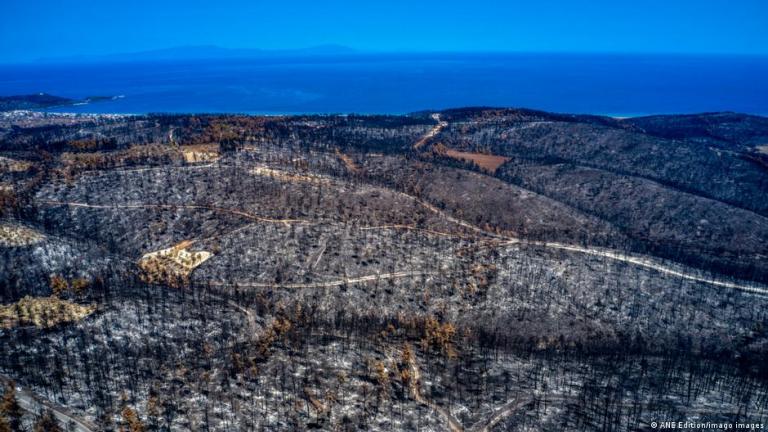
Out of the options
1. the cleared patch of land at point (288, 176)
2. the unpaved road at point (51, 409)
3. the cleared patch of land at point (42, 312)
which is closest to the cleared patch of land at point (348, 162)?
the cleared patch of land at point (288, 176)

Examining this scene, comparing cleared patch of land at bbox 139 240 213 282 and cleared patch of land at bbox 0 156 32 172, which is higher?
cleared patch of land at bbox 0 156 32 172

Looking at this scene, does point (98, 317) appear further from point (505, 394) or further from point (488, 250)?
point (488, 250)

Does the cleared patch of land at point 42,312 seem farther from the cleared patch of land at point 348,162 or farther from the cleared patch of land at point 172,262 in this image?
the cleared patch of land at point 348,162

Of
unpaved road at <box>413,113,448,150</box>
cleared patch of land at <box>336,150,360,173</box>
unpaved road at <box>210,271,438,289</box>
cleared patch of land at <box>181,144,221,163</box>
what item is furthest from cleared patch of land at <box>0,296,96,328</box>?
unpaved road at <box>413,113,448,150</box>

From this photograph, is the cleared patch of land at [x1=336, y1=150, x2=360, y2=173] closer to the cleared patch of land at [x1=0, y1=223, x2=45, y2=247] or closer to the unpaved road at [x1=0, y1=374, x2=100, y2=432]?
the cleared patch of land at [x1=0, y1=223, x2=45, y2=247]

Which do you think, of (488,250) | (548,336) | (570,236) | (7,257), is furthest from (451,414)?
(7,257)

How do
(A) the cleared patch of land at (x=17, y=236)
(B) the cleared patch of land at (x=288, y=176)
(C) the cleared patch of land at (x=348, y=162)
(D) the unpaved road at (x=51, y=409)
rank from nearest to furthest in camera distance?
(D) the unpaved road at (x=51, y=409) < (A) the cleared patch of land at (x=17, y=236) < (B) the cleared patch of land at (x=288, y=176) < (C) the cleared patch of land at (x=348, y=162)
